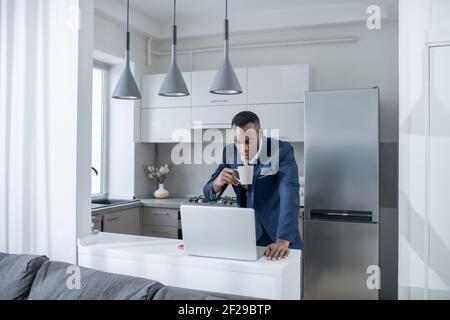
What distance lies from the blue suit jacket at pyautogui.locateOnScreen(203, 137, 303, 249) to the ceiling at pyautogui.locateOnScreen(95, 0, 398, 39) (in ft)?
6.59

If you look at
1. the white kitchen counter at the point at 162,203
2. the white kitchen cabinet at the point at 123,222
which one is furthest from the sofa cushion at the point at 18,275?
the white kitchen counter at the point at 162,203

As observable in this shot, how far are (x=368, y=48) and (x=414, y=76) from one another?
1.92m

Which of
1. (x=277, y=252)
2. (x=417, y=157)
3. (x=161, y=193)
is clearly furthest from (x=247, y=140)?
(x=161, y=193)

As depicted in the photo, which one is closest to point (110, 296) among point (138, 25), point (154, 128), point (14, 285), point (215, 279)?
point (215, 279)

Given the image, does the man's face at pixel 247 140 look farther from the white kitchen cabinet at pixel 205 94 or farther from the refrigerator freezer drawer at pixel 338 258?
the white kitchen cabinet at pixel 205 94

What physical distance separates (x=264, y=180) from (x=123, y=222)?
193 cm

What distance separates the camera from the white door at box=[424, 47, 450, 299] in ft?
6.77

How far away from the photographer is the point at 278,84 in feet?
12.4

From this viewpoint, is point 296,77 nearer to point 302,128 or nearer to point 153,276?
point 302,128

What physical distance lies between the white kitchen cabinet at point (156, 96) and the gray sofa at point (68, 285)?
2511 mm

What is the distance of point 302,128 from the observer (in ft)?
12.2

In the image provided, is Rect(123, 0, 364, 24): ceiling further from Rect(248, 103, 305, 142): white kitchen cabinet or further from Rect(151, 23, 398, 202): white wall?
Rect(248, 103, 305, 142): white kitchen cabinet

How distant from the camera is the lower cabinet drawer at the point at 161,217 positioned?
3.92m

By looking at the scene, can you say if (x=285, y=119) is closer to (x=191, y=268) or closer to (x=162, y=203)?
(x=162, y=203)
